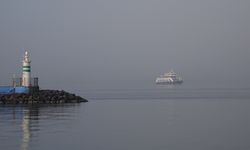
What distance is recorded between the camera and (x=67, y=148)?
672 inches

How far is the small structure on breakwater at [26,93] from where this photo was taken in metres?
38.1

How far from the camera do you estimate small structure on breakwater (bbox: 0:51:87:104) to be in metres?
38.1

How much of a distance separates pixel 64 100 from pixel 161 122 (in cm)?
1541

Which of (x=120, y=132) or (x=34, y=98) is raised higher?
(x=34, y=98)

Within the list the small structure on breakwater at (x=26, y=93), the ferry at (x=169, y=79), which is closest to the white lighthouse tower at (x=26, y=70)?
the small structure on breakwater at (x=26, y=93)

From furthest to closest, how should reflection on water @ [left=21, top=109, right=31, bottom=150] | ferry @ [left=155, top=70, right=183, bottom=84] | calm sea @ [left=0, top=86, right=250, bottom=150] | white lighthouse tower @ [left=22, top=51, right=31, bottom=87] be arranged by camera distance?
ferry @ [left=155, top=70, right=183, bottom=84]
white lighthouse tower @ [left=22, top=51, right=31, bottom=87]
calm sea @ [left=0, top=86, right=250, bottom=150]
reflection on water @ [left=21, top=109, right=31, bottom=150]

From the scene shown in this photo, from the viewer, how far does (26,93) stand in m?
38.9

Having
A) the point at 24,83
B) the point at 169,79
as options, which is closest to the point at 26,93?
the point at 24,83

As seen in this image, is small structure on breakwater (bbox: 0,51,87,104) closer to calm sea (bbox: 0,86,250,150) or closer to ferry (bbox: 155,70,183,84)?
calm sea (bbox: 0,86,250,150)

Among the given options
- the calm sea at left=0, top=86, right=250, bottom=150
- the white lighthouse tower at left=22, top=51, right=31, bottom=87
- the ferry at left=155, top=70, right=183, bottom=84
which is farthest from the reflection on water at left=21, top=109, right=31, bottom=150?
the ferry at left=155, top=70, right=183, bottom=84

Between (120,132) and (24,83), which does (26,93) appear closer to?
(24,83)

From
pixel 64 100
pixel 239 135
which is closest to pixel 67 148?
pixel 239 135

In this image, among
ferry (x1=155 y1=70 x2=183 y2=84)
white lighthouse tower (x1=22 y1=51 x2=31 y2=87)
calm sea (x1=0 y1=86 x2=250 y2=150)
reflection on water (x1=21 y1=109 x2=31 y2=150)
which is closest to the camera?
reflection on water (x1=21 y1=109 x2=31 y2=150)

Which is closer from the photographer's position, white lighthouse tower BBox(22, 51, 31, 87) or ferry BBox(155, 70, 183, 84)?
white lighthouse tower BBox(22, 51, 31, 87)
